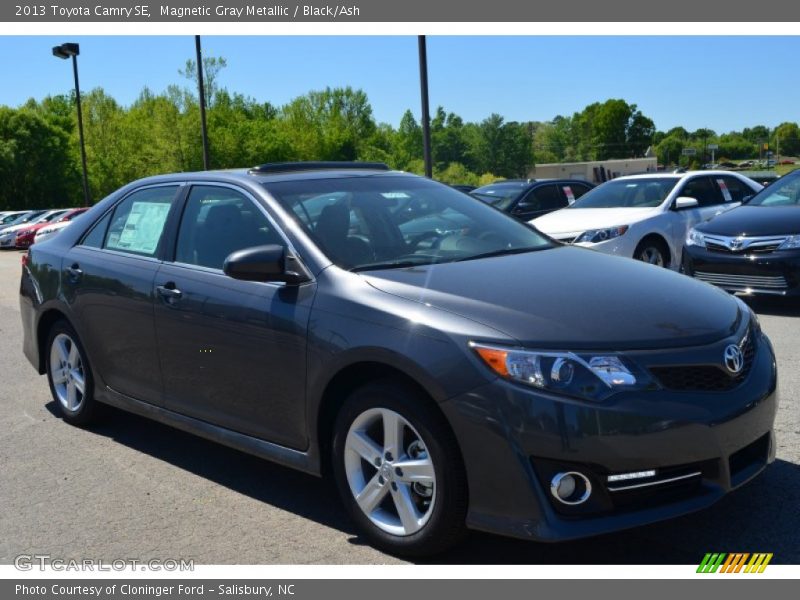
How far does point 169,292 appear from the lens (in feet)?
15.1

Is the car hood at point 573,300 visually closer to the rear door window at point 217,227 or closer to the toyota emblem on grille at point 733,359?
the toyota emblem on grille at point 733,359

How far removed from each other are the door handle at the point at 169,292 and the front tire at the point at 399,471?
4.29ft

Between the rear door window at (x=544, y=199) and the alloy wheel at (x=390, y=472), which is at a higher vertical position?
the rear door window at (x=544, y=199)

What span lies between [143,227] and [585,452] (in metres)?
3.12

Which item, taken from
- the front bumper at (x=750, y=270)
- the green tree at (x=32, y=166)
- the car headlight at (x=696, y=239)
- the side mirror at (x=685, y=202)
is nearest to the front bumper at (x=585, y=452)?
the front bumper at (x=750, y=270)

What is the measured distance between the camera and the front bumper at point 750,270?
8906 millimetres

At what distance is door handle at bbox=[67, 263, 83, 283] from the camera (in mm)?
5412

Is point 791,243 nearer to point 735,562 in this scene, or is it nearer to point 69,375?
point 735,562

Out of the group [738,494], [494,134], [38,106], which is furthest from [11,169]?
[494,134]

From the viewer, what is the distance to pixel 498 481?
320 centimetres

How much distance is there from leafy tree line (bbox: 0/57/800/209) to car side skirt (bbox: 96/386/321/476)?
178 feet

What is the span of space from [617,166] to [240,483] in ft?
322
